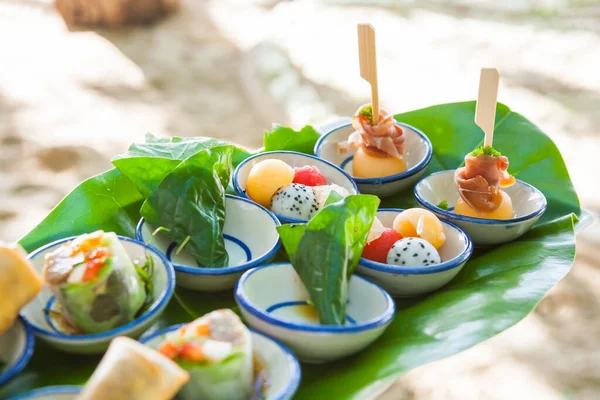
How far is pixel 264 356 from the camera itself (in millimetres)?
1315

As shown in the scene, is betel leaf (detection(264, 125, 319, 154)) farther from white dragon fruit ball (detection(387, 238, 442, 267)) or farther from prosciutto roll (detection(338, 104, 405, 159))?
white dragon fruit ball (detection(387, 238, 442, 267))

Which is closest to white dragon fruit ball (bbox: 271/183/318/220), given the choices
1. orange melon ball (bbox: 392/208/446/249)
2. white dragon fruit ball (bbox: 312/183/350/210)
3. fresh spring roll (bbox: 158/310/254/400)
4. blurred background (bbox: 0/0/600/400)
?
white dragon fruit ball (bbox: 312/183/350/210)

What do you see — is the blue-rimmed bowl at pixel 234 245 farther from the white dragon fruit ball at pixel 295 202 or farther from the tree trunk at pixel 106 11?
the tree trunk at pixel 106 11

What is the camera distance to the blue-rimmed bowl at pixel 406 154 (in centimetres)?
215

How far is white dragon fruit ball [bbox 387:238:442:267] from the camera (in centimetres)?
167

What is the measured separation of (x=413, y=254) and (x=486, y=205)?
0.36 metres

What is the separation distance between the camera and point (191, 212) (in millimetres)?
1755

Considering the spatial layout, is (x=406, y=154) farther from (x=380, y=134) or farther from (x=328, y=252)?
(x=328, y=252)

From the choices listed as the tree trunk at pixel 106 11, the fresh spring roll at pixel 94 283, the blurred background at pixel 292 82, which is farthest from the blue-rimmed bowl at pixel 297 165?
the tree trunk at pixel 106 11

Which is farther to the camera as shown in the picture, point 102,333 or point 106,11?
point 106,11

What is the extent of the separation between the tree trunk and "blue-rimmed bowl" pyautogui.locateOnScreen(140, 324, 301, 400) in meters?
6.24

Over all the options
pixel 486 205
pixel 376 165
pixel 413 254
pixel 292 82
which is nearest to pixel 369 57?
pixel 376 165

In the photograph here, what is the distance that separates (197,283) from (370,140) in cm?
82

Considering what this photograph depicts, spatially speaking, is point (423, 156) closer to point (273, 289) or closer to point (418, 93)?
point (273, 289)
